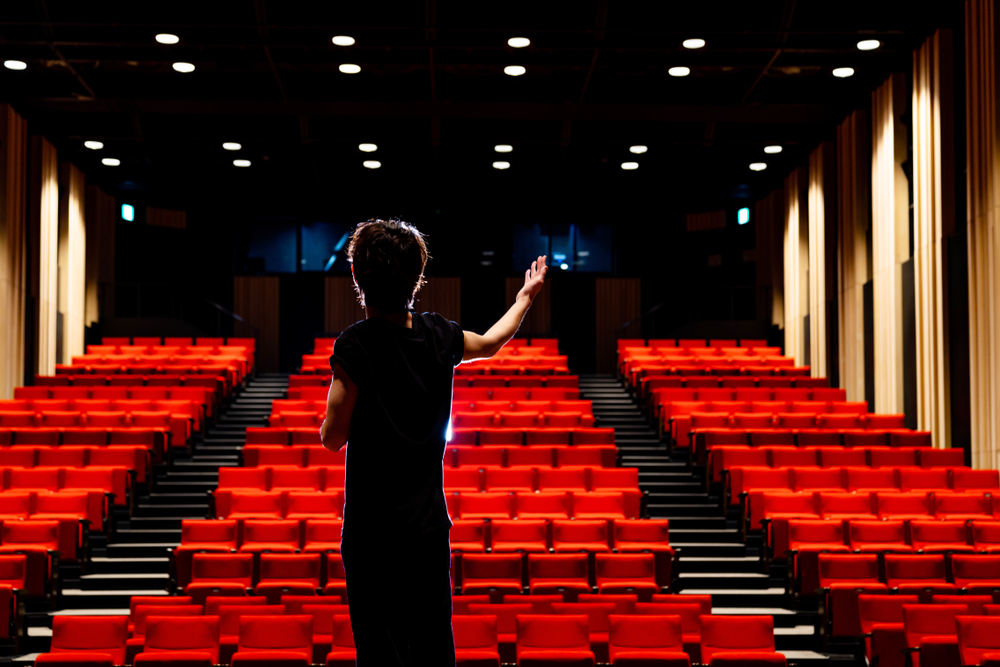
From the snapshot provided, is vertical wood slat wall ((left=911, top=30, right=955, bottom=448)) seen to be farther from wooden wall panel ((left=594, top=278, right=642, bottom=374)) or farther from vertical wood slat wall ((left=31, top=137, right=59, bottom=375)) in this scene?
vertical wood slat wall ((left=31, top=137, right=59, bottom=375))

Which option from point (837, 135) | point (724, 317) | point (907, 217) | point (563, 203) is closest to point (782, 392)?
point (907, 217)

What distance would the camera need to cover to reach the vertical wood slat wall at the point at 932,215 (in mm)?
9633

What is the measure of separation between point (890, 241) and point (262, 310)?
10419 millimetres

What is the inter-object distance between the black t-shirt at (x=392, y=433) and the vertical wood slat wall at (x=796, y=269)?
13.6m

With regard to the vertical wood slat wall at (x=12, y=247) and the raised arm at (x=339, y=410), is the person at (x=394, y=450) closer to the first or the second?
the raised arm at (x=339, y=410)

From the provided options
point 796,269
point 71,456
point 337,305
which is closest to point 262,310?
point 337,305

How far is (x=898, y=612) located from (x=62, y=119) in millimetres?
11117

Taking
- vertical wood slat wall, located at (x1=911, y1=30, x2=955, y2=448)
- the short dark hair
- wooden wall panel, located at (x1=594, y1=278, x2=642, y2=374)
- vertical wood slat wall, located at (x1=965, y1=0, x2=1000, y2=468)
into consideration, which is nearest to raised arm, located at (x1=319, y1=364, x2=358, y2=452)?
the short dark hair

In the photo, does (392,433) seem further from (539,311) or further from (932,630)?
(539,311)

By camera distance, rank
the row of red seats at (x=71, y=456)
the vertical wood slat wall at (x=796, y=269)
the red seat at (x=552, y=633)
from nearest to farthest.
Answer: the red seat at (x=552, y=633), the row of red seats at (x=71, y=456), the vertical wood slat wall at (x=796, y=269)

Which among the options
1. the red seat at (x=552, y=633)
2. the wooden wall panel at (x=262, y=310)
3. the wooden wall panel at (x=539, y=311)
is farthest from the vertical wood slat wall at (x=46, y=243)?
the red seat at (x=552, y=633)

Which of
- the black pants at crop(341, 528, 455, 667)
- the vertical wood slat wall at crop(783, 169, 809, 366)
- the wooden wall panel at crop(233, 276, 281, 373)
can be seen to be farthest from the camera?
the wooden wall panel at crop(233, 276, 281, 373)

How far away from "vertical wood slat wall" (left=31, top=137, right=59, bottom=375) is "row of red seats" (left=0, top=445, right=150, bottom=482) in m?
4.45

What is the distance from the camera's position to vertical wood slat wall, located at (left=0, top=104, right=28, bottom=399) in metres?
11.6
